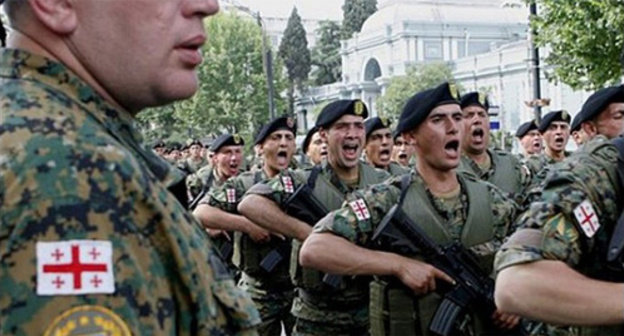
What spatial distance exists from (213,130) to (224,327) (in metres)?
50.3

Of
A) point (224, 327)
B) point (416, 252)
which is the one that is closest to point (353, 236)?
point (416, 252)

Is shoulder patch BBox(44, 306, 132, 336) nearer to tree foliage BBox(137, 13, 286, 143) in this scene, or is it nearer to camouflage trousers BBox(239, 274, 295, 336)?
camouflage trousers BBox(239, 274, 295, 336)

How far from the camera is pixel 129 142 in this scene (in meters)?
1.30

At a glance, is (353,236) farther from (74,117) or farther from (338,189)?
(74,117)

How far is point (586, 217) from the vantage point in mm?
2238

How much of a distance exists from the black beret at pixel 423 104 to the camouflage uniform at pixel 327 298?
114 cm

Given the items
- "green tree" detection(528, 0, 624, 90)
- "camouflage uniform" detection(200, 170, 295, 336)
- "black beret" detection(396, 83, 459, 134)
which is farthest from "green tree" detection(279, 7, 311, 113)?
"black beret" detection(396, 83, 459, 134)

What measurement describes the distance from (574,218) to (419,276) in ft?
4.65

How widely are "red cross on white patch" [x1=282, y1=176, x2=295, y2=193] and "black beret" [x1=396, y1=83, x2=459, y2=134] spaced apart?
1339 mm

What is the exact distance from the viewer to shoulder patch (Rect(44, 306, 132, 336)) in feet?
3.28

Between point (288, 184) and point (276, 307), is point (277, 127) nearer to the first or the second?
point (276, 307)

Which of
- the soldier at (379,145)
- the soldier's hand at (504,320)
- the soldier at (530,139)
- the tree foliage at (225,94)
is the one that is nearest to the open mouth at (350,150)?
the soldier's hand at (504,320)

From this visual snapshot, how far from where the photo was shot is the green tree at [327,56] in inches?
3354

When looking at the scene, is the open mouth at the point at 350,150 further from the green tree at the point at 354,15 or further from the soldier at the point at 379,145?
the green tree at the point at 354,15
